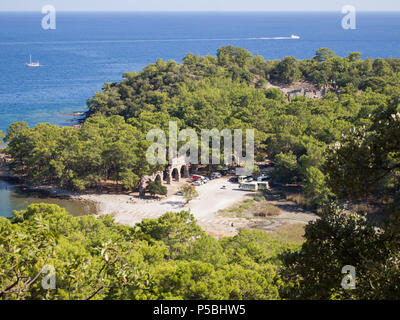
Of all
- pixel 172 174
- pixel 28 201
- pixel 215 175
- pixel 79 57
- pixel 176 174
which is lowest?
pixel 28 201

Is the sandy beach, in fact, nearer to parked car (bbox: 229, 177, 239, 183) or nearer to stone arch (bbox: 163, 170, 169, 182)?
parked car (bbox: 229, 177, 239, 183)

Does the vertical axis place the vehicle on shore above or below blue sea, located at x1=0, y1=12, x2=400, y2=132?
below

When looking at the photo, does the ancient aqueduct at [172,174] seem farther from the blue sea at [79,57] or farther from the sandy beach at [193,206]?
the blue sea at [79,57]

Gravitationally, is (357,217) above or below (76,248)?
above

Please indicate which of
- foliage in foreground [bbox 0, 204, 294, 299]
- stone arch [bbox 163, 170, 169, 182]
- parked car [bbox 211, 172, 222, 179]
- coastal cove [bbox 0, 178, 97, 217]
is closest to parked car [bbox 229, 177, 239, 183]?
parked car [bbox 211, 172, 222, 179]

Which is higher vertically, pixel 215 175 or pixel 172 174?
pixel 215 175

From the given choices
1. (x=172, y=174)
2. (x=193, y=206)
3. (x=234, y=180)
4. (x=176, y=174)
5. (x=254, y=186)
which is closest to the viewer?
(x=193, y=206)

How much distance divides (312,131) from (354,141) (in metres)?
35.1

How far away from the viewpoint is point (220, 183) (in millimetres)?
42094

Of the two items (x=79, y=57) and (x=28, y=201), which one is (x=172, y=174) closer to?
(x=28, y=201)

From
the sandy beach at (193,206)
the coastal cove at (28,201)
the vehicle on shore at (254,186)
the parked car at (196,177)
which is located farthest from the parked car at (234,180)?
the coastal cove at (28,201)

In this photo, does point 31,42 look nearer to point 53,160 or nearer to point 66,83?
point 66,83

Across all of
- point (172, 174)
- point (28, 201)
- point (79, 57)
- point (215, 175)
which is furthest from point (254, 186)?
point (79, 57)

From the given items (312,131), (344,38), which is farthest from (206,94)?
(344,38)
